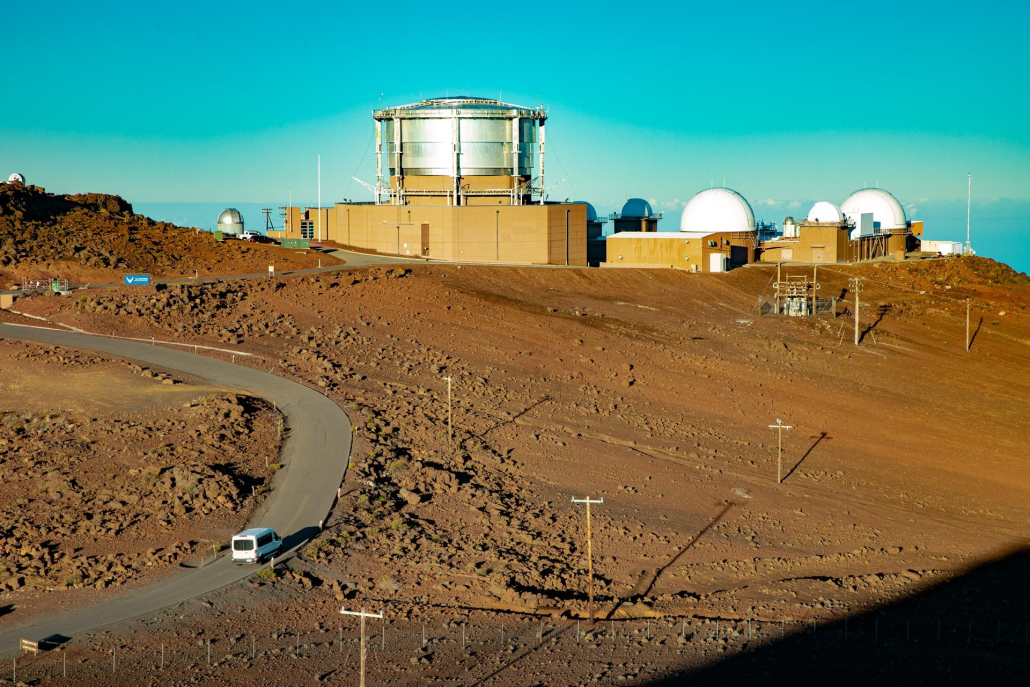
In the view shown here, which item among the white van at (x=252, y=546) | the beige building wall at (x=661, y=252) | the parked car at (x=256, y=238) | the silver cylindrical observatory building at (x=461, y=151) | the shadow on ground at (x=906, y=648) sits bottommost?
the shadow on ground at (x=906, y=648)

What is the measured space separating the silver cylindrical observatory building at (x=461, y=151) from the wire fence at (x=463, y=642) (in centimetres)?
4906

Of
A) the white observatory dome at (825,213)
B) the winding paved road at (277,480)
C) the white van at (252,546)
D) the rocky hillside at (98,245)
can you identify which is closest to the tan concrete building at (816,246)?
the white observatory dome at (825,213)

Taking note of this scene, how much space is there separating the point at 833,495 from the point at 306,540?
19314 mm

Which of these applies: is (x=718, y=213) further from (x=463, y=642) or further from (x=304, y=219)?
(x=463, y=642)

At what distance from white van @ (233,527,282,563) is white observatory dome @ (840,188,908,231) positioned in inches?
2983

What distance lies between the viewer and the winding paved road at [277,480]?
2216 cm

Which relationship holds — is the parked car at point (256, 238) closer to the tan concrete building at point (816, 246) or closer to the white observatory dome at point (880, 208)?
the tan concrete building at point (816, 246)

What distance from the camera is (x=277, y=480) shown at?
99.9 feet

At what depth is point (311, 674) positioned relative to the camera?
2009 centimetres

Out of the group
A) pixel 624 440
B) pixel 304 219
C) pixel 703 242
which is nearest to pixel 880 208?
pixel 703 242

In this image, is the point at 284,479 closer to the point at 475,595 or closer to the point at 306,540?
the point at 306,540

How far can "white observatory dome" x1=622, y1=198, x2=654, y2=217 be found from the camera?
285 ft

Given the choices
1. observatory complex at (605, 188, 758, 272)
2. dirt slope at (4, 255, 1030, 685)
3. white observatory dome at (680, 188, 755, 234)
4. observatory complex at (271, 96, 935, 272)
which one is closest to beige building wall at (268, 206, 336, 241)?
observatory complex at (271, 96, 935, 272)

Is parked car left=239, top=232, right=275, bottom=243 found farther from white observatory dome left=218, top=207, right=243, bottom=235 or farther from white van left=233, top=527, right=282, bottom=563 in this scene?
white van left=233, top=527, right=282, bottom=563
